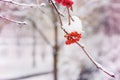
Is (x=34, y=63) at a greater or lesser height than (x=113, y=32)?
lesser

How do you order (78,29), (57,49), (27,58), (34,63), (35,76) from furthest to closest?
1. (27,58)
2. (34,63)
3. (35,76)
4. (57,49)
5. (78,29)

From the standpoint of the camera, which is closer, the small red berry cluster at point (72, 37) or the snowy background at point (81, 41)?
the small red berry cluster at point (72, 37)

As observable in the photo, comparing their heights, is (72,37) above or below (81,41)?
above

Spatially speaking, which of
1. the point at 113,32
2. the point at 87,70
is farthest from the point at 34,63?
the point at 87,70

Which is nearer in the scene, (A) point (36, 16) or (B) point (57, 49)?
(B) point (57, 49)

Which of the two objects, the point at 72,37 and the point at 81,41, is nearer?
the point at 72,37

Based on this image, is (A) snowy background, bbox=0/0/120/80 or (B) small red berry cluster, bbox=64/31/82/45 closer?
(B) small red berry cluster, bbox=64/31/82/45

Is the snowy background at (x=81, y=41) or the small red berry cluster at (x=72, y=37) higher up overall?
the small red berry cluster at (x=72, y=37)

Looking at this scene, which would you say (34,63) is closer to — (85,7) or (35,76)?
(35,76)

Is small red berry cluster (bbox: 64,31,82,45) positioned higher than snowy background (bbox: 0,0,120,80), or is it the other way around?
small red berry cluster (bbox: 64,31,82,45)

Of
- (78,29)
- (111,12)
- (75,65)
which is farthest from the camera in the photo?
(111,12)

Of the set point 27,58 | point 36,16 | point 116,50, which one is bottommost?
point 27,58
